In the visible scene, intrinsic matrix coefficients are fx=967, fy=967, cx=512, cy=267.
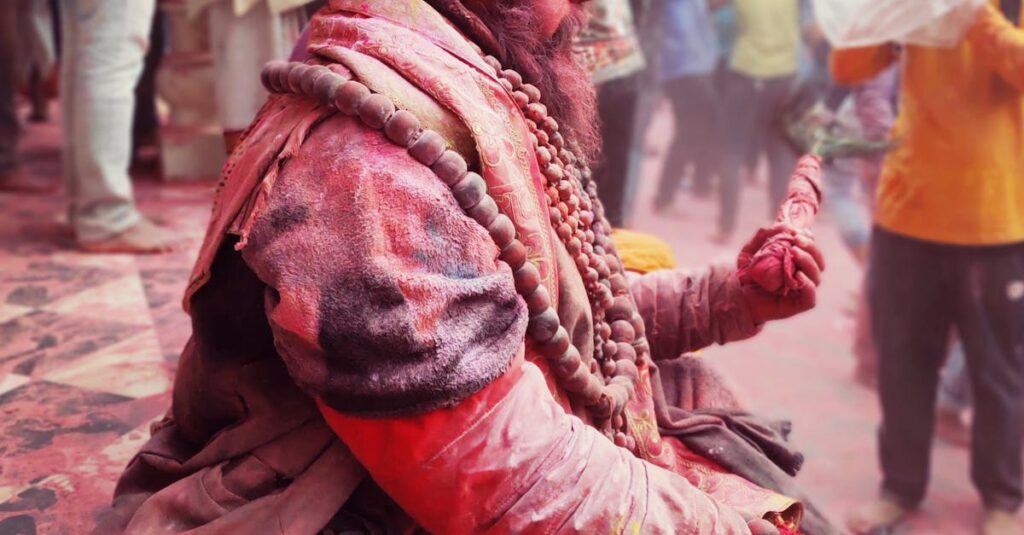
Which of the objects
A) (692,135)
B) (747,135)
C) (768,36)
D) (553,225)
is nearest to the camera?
(553,225)

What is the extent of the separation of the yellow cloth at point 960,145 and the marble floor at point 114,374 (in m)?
1.27

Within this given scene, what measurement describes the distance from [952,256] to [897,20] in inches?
33.4

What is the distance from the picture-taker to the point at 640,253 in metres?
2.07

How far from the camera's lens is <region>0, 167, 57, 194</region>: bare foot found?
3.92 m

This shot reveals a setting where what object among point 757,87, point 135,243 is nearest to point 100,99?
point 135,243

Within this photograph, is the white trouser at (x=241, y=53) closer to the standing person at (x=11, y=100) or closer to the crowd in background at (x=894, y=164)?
the crowd in background at (x=894, y=164)

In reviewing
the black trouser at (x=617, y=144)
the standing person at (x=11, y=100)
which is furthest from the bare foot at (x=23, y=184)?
the black trouser at (x=617, y=144)

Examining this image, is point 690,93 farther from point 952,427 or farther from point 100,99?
point 100,99

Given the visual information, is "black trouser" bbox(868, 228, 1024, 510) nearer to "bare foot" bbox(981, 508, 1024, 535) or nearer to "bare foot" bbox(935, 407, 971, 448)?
"bare foot" bbox(981, 508, 1024, 535)

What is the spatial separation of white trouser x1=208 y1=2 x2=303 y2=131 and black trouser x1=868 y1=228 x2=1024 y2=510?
2338 millimetres

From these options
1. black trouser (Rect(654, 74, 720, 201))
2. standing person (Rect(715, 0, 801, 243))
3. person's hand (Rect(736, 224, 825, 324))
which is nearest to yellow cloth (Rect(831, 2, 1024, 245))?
person's hand (Rect(736, 224, 825, 324))

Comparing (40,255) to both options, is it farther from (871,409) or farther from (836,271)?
(836,271)

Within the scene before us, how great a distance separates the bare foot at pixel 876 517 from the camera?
148 inches

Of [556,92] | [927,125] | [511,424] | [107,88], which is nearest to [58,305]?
[107,88]
